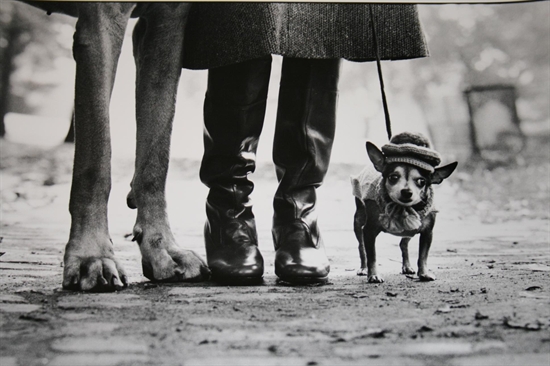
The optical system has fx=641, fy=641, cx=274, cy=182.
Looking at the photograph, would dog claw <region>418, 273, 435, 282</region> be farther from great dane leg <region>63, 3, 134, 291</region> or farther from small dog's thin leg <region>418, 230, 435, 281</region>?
great dane leg <region>63, 3, 134, 291</region>

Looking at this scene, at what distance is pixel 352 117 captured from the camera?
9.88 feet

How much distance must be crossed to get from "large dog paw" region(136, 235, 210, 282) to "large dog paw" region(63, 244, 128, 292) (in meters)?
0.13

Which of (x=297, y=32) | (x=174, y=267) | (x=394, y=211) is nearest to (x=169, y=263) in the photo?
(x=174, y=267)

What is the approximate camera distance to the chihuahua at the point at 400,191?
4.52ft

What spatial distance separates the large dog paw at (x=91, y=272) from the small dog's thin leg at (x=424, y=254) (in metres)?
0.69

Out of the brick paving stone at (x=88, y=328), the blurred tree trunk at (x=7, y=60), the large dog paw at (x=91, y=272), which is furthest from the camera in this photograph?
the blurred tree trunk at (x=7, y=60)

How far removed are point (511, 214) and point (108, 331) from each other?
7.74ft

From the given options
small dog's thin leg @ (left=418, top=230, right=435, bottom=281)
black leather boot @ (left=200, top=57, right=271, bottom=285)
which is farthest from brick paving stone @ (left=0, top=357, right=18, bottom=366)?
small dog's thin leg @ (left=418, top=230, right=435, bottom=281)

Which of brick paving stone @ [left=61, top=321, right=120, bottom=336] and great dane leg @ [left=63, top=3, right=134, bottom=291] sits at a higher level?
great dane leg @ [left=63, top=3, right=134, bottom=291]

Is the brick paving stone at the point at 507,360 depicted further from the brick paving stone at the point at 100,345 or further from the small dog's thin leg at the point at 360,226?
the small dog's thin leg at the point at 360,226

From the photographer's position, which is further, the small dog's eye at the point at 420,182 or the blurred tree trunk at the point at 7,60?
the blurred tree trunk at the point at 7,60

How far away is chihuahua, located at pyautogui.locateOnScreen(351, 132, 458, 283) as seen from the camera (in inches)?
54.2

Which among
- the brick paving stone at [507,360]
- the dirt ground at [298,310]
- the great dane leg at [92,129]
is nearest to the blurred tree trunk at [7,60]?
the dirt ground at [298,310]

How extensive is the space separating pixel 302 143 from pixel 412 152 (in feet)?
1.18
